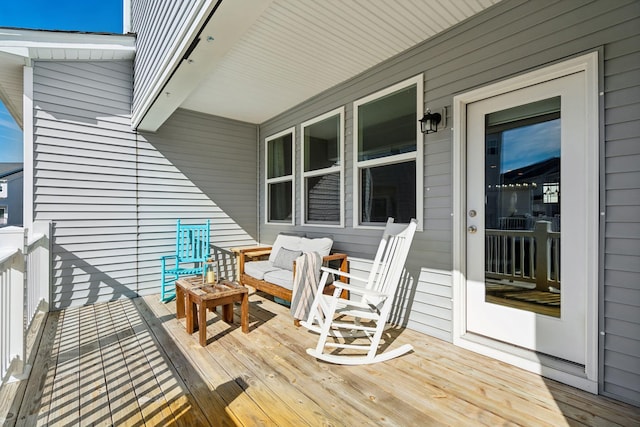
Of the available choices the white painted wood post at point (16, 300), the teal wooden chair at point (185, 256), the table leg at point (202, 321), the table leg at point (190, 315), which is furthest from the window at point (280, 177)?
the white painted wood post at point (16, 300)

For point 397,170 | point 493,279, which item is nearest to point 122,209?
point 397,170

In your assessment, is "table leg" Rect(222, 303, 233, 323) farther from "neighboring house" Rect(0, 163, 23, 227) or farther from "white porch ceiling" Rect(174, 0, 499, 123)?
"neighboring house" Rect(0, 163, 23, 227)

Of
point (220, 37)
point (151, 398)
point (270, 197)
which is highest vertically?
point (220, 37)

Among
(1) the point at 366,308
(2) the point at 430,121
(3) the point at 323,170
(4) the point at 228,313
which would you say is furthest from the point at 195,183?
(2) the point at 430,121

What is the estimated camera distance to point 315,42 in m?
3.04

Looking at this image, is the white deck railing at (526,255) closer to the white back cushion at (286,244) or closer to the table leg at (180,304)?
the white back cushion at (286,244)

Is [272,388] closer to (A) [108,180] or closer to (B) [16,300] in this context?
(B) [16,300]

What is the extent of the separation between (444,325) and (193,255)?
137 inches

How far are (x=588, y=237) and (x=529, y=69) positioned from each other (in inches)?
50.5

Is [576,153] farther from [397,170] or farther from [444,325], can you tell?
[444,325]

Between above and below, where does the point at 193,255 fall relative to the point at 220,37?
below

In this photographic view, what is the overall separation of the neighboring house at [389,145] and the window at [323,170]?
3cm

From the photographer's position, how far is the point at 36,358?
2486mm

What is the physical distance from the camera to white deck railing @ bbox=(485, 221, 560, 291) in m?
2.30
